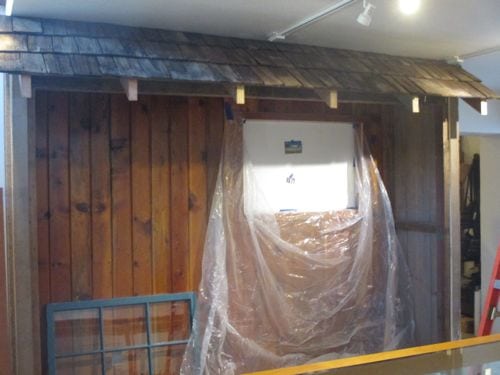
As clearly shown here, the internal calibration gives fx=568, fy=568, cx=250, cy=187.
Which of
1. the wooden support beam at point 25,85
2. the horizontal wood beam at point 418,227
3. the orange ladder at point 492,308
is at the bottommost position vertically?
the orange ladder at point 492,308

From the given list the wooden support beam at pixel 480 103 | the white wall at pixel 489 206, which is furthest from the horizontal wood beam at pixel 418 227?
the white wall at pixel 489 206

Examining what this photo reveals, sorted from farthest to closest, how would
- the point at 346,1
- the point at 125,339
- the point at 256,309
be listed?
1. the point at 256,309
2. the point at 125,339
3. the point at 346,1

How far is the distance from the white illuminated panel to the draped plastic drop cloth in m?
0.06

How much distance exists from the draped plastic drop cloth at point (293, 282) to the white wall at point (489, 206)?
1300 mm

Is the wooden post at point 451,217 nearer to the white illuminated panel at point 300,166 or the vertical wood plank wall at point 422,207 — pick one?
the vertical wood plank wall at point 422,207

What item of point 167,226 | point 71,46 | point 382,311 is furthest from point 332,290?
point 71,46

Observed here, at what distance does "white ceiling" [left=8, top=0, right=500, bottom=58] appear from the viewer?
2820 mm

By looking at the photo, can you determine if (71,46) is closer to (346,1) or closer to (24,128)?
(24,128)

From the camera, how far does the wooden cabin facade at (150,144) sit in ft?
9.32

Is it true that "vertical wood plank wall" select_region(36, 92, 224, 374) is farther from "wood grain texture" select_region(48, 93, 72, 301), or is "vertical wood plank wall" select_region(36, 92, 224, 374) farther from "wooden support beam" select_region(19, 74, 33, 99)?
"wooden support beam" select_region(19, 74, 33, 99)

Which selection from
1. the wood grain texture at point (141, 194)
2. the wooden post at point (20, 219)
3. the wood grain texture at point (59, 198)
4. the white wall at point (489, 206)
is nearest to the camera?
the wooden post at point (20, 219)

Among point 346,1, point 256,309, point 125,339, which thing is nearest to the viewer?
point 346,1

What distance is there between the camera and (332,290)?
4.24m

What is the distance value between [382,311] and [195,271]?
155 centimetres
